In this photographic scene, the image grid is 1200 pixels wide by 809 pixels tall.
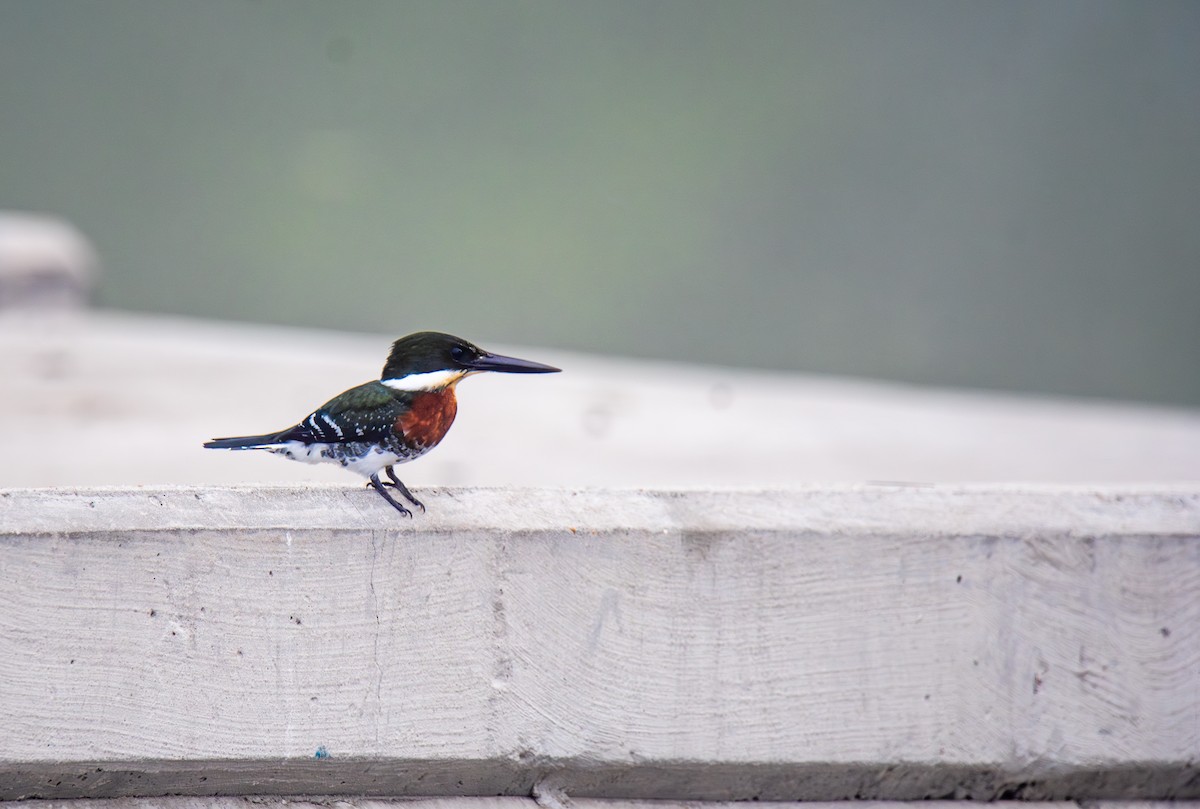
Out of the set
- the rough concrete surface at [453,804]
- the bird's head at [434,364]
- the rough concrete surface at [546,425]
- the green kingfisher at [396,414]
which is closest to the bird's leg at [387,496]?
the green kingfisher at [396,414]

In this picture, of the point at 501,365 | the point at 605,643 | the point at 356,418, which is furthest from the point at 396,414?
the point at 605,643

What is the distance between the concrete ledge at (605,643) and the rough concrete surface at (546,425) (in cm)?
178

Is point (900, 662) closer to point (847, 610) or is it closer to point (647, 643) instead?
point (847, 610)

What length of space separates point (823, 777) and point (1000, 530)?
576 millimetres

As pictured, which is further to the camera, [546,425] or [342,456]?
[546,425]

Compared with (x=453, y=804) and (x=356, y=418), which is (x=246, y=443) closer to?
(x=356, y=418)

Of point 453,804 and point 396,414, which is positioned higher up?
point 396,414

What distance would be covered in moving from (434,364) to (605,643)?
0.59 metres

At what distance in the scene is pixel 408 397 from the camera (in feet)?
7.19

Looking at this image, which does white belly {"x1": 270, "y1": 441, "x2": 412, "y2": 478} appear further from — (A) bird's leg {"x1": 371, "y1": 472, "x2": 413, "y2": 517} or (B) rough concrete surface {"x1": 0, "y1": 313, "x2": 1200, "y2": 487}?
(B) rough concrete surface {"x1": 0, "y1": 313, "x2": 1200, "y2": 487}

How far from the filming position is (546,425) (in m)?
5.13

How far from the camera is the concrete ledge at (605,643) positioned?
2053 millimetres

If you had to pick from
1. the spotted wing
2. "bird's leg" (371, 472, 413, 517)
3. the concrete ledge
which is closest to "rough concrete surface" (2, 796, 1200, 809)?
the concrete ledge

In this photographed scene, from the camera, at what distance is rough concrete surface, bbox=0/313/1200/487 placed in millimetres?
4430
